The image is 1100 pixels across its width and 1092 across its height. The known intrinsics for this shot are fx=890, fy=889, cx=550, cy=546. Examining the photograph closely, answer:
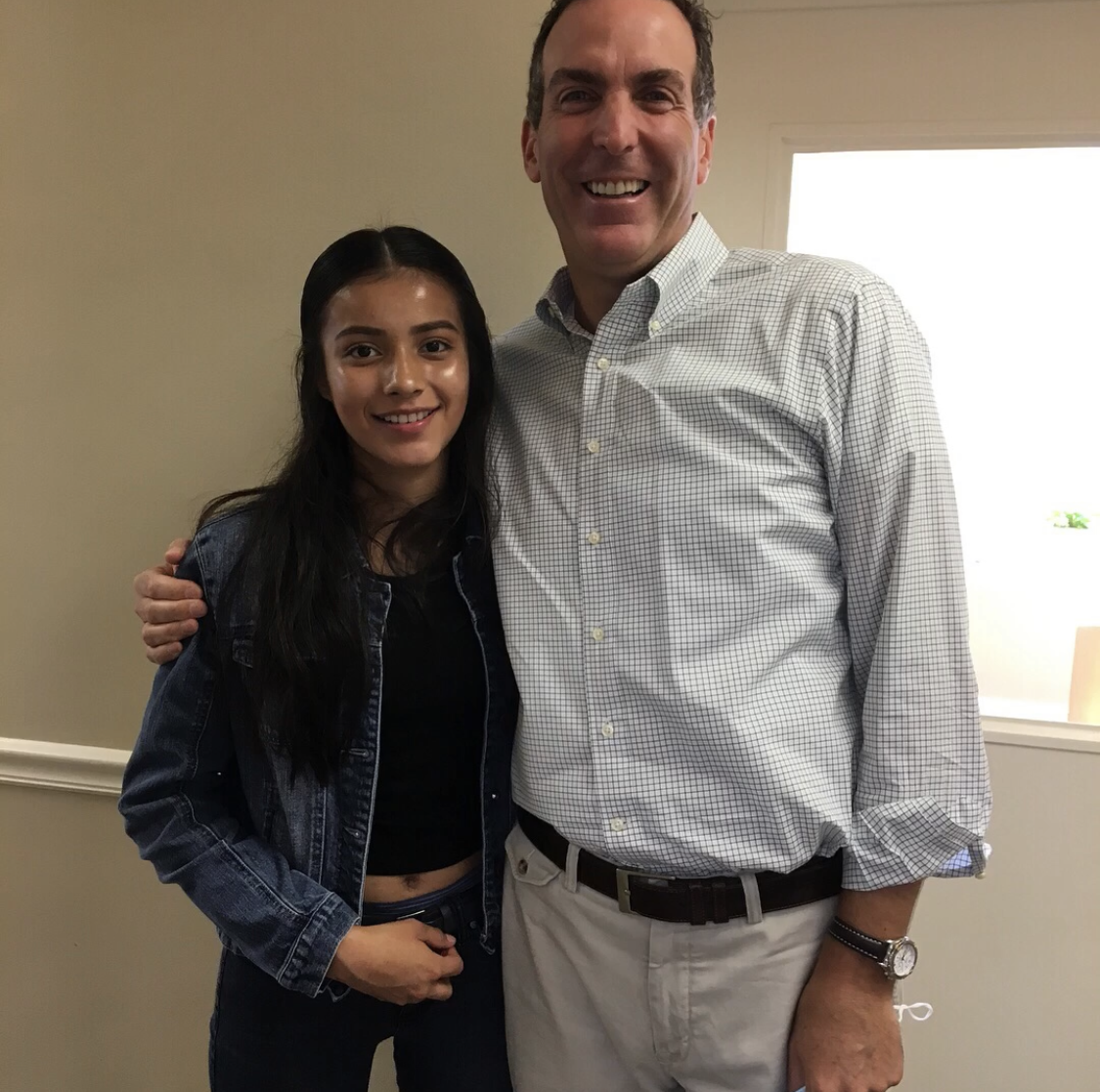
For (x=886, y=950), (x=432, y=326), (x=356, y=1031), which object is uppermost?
(x=432, y=326)

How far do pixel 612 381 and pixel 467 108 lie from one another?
23.2 inches

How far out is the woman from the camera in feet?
3.61

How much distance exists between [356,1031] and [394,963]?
173 millimetres

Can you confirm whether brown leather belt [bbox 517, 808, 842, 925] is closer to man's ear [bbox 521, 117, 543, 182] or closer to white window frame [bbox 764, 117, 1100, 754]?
white window frame [bbox 764, 117, 1100, 754]

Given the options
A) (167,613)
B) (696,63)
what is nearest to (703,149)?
(696,63)

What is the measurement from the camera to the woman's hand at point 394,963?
1.08 m

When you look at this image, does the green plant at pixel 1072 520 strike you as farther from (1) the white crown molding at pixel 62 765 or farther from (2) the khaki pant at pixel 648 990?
(1) the white crown molding at pixel 62 765

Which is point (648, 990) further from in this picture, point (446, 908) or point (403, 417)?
point (403, 417)

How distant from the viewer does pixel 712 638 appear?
1.01 m

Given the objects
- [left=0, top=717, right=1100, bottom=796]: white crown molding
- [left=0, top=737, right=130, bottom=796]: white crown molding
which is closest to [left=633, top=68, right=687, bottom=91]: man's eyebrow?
[left=0, top=717, right=1100, bottom=796]: white crown molding

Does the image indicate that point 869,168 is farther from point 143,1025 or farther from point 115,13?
point 143,1025

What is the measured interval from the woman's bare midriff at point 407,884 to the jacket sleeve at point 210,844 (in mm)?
54

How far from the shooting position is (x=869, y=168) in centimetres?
155

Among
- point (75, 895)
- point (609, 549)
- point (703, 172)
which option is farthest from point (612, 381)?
point (75, 895)
